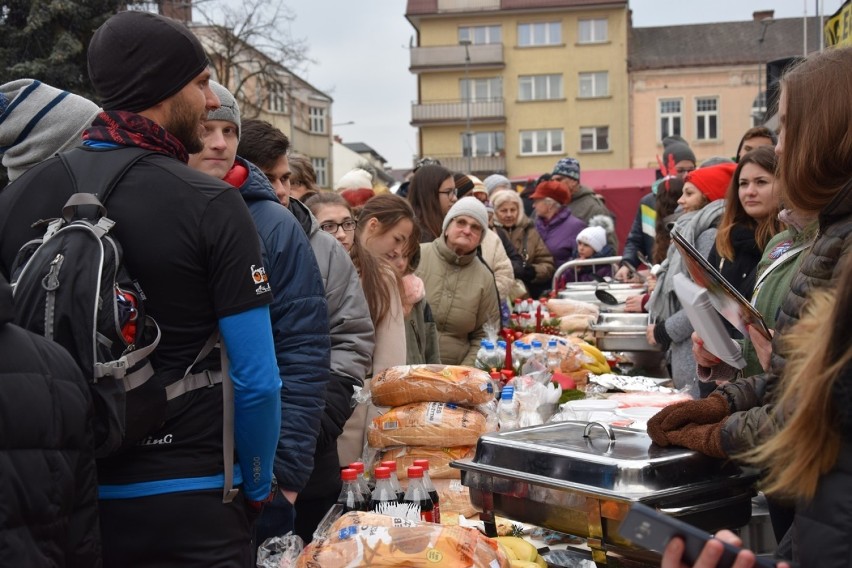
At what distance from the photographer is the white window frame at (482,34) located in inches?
2093

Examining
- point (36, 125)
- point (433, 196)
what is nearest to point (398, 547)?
point (36, 125)

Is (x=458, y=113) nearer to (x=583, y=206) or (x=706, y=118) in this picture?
(x=706, y=118)

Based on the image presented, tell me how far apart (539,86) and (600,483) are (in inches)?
2076

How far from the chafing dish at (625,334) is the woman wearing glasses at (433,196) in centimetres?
139

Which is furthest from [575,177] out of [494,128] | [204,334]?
[494,128]

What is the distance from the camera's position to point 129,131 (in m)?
2.21

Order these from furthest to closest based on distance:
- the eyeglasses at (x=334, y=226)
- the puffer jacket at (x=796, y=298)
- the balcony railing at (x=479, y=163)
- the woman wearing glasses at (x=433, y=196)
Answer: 1. the balcony railing at (x=479, y=163)
2. the woman wearing glasses at (x=433, y=196)
3. the eyeglasses at (x=334, y=226)
4. the puffer jacket at (x=796, y=298)

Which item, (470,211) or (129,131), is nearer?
(129,131)

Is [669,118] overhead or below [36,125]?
overhead

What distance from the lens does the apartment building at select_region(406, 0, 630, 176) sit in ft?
168

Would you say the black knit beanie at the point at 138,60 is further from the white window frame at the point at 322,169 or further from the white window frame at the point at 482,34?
the white window frame at the point at 322,169

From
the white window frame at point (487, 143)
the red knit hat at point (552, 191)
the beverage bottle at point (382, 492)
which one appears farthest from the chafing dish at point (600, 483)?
the white window frame at point (487, 143)

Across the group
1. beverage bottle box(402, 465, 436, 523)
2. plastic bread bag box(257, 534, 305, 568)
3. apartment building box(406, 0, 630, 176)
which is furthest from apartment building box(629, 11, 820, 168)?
plastic bread bag box(257, 534, 305, 568)

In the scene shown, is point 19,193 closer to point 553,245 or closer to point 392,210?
point 392,210
